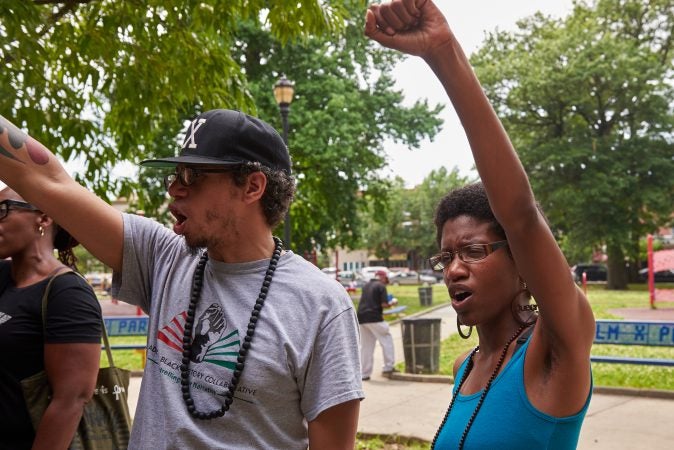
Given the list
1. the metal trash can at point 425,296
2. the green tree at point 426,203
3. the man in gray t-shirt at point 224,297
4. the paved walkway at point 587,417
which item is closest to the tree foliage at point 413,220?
the green tree at point 426,203

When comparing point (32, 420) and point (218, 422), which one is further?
point (32, 420)

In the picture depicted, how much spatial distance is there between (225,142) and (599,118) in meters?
39.4

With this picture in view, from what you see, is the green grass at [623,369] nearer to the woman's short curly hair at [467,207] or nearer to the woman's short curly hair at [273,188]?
the woman's short curly hair at [467,207]

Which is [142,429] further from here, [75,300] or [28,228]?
[28,228]

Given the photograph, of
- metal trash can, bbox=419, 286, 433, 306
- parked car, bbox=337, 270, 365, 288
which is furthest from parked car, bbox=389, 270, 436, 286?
metal trash can, bbox=419, 286, 433, 306

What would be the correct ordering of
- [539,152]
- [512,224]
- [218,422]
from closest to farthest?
1. [512,224]
2. [218,422]
3. [539,152]

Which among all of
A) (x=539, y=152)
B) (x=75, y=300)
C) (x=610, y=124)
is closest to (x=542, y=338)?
(x=75, y=300)

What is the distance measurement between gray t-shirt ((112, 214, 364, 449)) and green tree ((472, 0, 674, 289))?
35.7m

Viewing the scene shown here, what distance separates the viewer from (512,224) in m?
1.59

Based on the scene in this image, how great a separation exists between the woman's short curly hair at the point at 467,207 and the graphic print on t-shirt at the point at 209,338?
2.41 ft

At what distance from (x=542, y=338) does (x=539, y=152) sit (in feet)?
122

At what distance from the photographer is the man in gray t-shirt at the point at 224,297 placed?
198 centimetres

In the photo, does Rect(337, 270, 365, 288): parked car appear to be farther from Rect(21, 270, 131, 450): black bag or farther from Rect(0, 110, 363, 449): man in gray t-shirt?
Rect(0, 110, 363, 449): man in gray t-shirt

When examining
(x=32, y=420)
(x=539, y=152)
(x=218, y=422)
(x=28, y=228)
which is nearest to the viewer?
(x=218, y=422)
